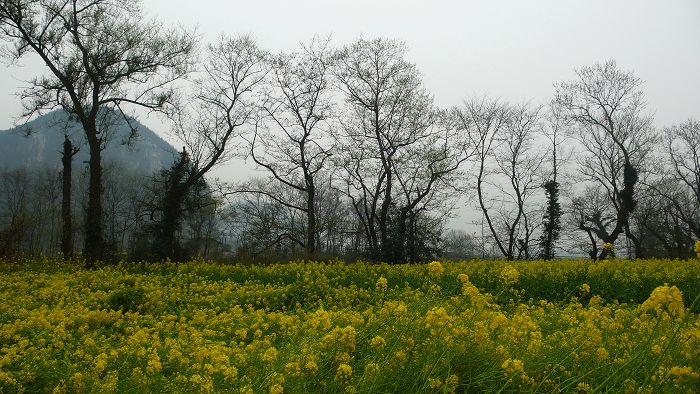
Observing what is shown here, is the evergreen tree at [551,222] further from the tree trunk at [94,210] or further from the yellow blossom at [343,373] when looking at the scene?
the yellow blossom at [343,373]

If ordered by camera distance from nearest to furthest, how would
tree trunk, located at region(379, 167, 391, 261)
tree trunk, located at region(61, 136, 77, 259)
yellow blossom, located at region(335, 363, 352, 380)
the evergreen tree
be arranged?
yellow blossom, located at region(335, 363, 352, 380)
tree trunk, located at region(61, 136, 77, 259)
tree trunk, located at region(379, 167, 391, 261)
the evergreen tree

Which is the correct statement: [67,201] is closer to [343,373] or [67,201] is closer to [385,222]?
[385,222]

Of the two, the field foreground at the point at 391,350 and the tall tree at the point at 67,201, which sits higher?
the tall tree at the point at 67,201

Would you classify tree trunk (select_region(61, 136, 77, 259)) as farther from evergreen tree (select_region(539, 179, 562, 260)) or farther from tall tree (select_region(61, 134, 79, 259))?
evergreen tree (select_region(539, 179, 562, 260))

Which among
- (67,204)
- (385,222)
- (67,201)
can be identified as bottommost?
(385,222)

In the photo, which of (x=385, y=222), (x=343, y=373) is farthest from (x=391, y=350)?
(x=385, y=222)

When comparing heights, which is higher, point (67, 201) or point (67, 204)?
point (67, 201)

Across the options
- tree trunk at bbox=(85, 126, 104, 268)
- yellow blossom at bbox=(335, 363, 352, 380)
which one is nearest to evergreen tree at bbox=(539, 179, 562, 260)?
tree trunk at bbox=(85, 126, 104, 268)

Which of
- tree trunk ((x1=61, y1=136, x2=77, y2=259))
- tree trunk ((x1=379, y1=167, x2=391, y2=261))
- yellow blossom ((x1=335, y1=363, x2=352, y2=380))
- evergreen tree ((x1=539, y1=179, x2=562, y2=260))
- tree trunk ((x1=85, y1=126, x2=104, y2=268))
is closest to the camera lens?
yellow blossom ((x1=335, y1=363, x2=352, y2=380))

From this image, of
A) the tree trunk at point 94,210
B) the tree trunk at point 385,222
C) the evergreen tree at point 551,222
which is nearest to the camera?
the tree trunk at point 94,210

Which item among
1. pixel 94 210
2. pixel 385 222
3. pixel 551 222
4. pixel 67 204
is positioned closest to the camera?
pixel 94 210

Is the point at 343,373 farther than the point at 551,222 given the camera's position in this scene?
No

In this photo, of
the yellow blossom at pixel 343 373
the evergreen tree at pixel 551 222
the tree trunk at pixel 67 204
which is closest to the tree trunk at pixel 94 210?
the tree trunk at pixel 67 204

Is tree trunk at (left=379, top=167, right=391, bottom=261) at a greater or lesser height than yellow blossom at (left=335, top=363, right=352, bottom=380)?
greater
